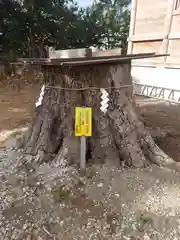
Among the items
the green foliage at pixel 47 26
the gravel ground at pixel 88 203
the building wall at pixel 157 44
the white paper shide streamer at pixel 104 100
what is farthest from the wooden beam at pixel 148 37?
the gravel ground at pixel 88 203

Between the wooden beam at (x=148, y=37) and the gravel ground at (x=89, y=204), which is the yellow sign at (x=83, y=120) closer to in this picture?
the gravel ground at (x=89, y=204)

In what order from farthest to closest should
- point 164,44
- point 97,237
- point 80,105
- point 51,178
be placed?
point 164,44 < point 80,105 < point 51,178 < point 97,237

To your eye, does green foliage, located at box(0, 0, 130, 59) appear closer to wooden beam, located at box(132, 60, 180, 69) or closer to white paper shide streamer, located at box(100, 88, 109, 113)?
wooden beam, located at box(132, 60, 180, 69)

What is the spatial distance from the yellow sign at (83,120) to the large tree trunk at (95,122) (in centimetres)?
25

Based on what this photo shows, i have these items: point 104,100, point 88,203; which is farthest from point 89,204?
Answer: point 104,100

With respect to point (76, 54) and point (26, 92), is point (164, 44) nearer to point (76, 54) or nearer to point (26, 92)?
point (26, 92)

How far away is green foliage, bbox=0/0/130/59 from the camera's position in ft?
26.3

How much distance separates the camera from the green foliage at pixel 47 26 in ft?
26.3

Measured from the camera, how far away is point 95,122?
7.20 ft

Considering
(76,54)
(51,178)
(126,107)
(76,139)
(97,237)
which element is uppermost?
(76,54)

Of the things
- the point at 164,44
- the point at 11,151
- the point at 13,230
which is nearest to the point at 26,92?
the point at 164,44

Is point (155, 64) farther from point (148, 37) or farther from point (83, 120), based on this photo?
point (83, 120)

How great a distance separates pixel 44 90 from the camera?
2312 mm

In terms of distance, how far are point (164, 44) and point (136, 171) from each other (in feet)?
15.6
